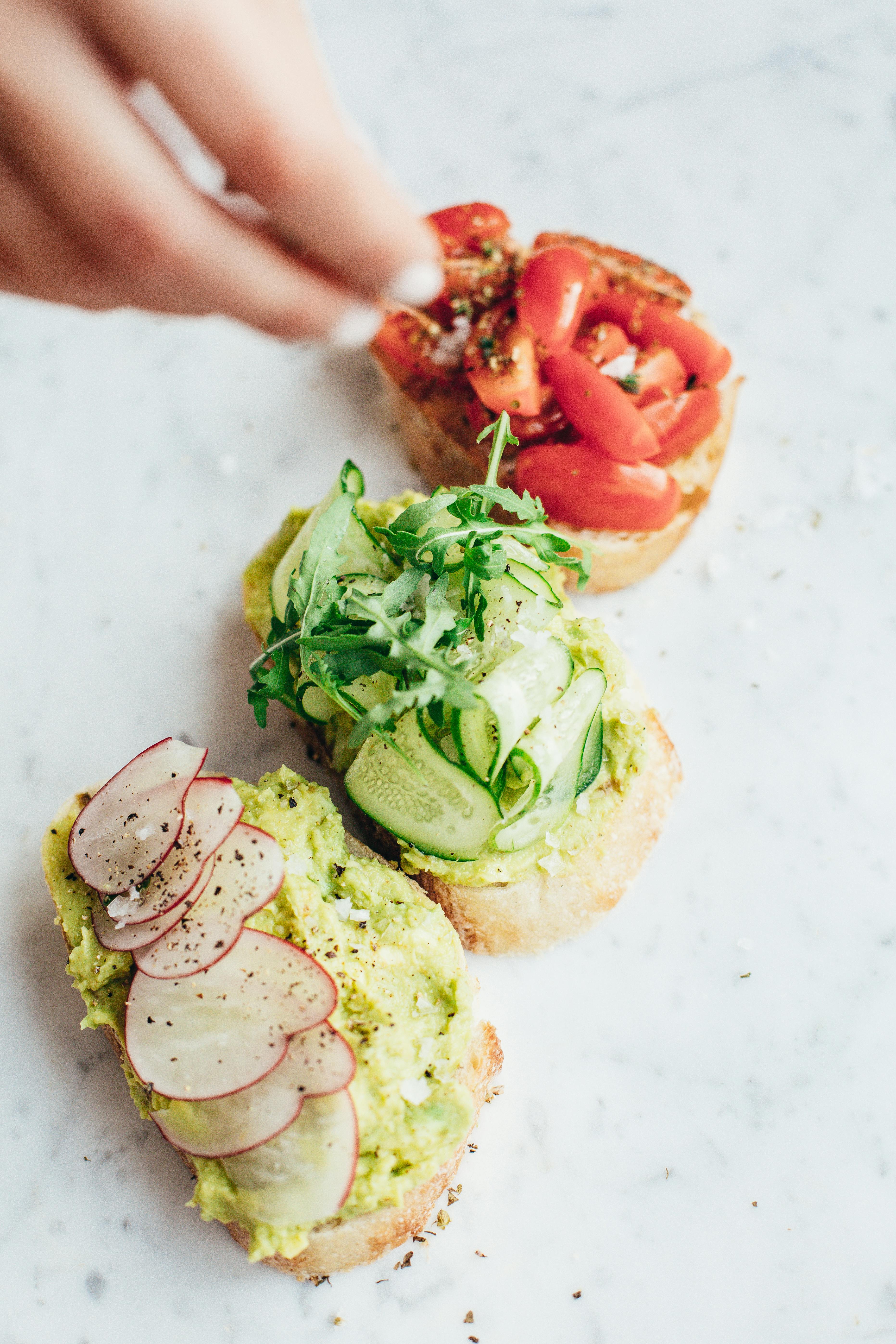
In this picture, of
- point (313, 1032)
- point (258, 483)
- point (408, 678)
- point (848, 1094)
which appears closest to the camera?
point (313, 1032)

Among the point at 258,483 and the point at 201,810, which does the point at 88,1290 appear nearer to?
the point at 201,810

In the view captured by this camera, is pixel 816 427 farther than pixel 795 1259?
Yes

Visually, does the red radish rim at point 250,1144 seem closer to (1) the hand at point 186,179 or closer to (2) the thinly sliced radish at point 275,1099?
(2) the thinly sliced radish at point 275,1099

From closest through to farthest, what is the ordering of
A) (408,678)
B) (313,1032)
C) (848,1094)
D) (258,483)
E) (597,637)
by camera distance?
(313,1032) → (408,678) → (597,637) → (848,1094) → (258,483)

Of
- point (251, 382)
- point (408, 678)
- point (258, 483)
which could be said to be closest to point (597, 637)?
point (408, 678)

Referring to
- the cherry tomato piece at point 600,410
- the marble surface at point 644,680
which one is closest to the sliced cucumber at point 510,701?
the cherry tomato piece at point 600,410

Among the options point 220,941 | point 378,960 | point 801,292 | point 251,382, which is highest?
point 251,382

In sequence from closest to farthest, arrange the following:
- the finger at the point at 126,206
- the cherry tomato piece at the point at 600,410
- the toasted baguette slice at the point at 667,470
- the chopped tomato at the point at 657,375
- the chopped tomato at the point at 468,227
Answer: the finger at the point at 126,206 < the cherry tomato piece at the point at 600,410 < the chopped tomato at the point at 657,375 < the toasted baguette slice at the point at 667,470 < the chopped tomato at the point at 468,227

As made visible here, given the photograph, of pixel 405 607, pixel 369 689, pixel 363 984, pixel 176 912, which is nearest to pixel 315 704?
pixel 369 689
